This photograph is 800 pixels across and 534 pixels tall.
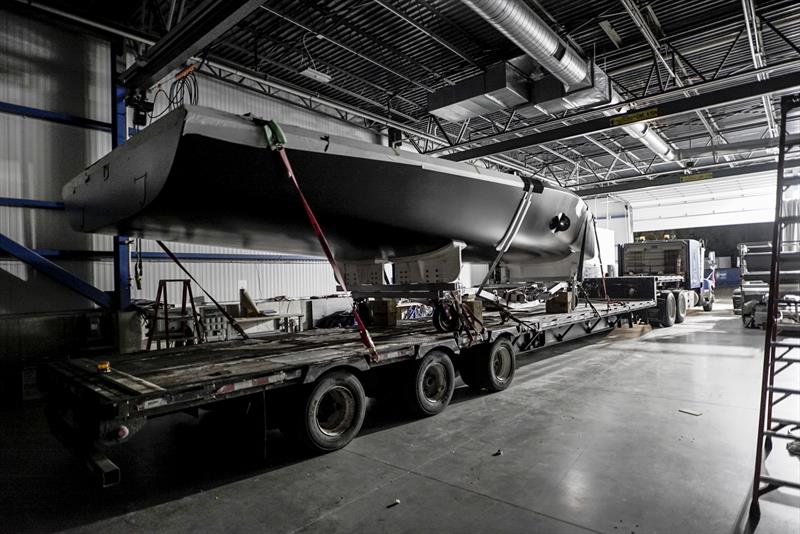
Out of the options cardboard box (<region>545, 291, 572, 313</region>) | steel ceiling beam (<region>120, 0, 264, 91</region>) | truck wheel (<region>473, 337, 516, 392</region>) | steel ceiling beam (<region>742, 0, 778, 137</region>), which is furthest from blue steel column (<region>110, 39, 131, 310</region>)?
steel ceiling beam (<region>742, 0, 778, 137</region>)

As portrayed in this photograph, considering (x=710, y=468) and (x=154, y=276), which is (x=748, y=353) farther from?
(x=154, y=276)

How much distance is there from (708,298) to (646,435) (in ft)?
40.8

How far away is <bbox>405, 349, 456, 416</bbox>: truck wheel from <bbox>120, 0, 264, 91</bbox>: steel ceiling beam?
3832mm

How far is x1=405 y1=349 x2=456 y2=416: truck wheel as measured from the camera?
149 inches

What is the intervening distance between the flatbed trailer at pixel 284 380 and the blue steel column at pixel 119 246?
3.44 meters

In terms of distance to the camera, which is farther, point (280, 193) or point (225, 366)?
point (225, 366)

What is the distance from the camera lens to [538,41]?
5508 mm

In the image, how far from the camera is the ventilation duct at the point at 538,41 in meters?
4.78

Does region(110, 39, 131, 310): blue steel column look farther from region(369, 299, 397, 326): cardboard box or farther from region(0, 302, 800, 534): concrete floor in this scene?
region(369, 299, 397, 326): cardboard box

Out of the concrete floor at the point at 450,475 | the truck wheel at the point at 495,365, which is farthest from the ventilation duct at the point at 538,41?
the concrete floor at the point at 450,475

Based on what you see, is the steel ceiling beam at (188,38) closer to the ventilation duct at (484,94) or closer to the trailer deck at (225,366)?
the trailer deck at (225,366)

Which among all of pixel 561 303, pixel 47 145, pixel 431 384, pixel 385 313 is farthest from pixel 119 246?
pixel 561 303

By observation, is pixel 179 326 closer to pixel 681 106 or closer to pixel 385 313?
pixel 385 313

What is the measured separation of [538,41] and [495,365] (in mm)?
4026
